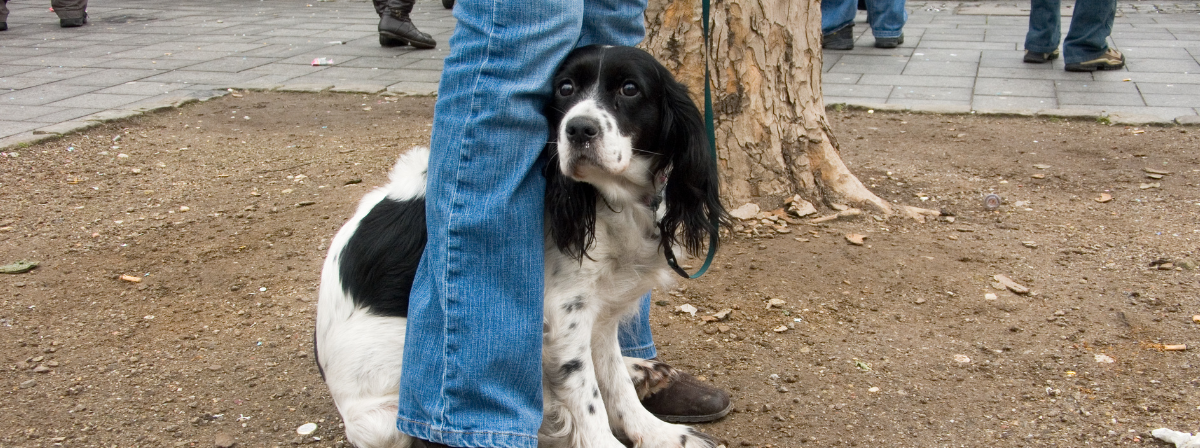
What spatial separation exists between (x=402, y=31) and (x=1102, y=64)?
5.80m

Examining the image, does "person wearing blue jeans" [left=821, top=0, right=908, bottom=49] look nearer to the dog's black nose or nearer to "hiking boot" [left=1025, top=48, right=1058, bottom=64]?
"hiking boot" [left=1025, top=48, right=1058, bottom=64]

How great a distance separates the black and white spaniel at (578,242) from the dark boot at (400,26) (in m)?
5.97

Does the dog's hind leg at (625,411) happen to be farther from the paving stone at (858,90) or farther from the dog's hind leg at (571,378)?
the paving stone at (858,90)

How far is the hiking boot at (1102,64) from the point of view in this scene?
22.0 ft

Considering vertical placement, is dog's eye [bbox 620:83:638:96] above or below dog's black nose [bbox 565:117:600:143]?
above

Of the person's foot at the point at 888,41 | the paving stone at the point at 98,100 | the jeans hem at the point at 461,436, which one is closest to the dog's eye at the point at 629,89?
the jeans hem at the point at 461,436

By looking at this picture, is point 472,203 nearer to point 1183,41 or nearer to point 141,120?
point 141,120

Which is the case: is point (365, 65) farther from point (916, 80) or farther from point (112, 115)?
point (916, 80)

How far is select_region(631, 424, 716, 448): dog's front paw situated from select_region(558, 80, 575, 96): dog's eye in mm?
1012

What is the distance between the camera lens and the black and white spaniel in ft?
6.86

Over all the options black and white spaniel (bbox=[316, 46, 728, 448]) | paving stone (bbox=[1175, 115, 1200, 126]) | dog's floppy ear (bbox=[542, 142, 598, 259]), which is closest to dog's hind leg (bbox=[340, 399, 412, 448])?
black and white spaniel (bbox=[316, 46, 728, 448])

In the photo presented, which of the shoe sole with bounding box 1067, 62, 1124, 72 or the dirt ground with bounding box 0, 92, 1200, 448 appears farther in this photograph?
the shoe sole with bounding box 1067, 62, 1124, 72

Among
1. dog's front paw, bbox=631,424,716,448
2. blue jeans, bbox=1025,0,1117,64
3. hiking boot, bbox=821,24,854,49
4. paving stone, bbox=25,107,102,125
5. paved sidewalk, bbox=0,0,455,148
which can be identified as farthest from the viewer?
hiking boot, bbox=821,24,854,49

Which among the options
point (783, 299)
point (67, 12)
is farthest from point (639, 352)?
point (67, 12)
